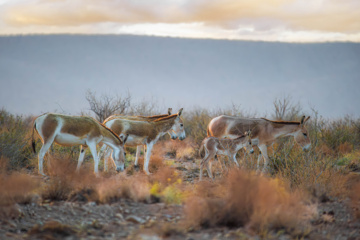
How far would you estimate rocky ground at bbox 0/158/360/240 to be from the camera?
23.4ft

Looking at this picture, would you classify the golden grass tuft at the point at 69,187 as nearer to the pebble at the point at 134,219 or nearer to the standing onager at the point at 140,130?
the pebble at the point at 134,219

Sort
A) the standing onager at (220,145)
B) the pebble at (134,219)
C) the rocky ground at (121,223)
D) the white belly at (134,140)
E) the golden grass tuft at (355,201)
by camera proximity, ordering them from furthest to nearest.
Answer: the white belly at (134,140) → the standing onager at (220,145) → the golden grass tuft at (355,201) → the pebble at (134,219) → the rocky ground at (121,223)

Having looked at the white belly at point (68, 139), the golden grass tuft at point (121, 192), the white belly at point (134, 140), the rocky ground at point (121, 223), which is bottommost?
the rocky ground at point (121, 223)

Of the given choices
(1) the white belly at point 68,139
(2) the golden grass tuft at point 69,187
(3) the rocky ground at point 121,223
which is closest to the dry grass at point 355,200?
(3) the rocky ground at point 121,223

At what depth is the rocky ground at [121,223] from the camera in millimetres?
7145

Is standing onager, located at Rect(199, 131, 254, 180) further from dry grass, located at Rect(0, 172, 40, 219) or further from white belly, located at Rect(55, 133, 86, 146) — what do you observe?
dry grass, located at Rect(0, 172, 40, 219)

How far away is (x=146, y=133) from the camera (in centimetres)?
1428

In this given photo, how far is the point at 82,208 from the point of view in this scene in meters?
8.32

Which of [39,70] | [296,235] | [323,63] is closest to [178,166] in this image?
[296,235]

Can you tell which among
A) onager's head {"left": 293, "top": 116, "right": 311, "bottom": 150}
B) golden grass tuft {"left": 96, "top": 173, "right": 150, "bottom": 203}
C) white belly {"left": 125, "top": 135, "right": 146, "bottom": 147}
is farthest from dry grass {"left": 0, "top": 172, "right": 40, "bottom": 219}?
onager's head {"left": 293, "top": 116, "right": 311, "bottom": 150}

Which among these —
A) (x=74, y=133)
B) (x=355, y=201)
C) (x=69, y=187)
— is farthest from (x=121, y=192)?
(x=355, y=201)

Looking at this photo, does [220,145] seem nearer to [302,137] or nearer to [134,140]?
[134,140]

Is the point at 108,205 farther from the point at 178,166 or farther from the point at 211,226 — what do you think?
the point at 178,166

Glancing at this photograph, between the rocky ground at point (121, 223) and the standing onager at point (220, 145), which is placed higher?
the standing onager at point (220, 145)
